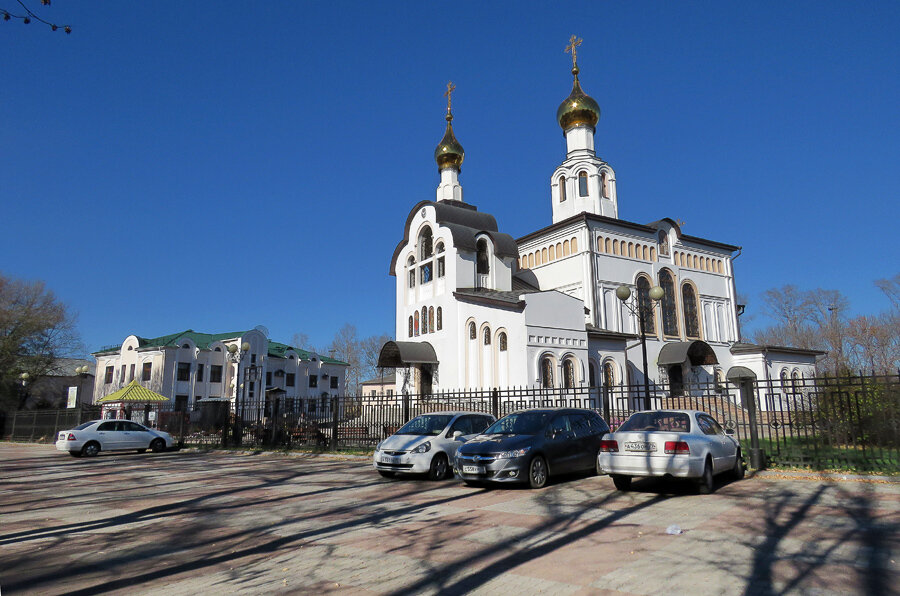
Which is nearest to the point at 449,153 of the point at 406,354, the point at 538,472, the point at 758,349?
the point at 406,354

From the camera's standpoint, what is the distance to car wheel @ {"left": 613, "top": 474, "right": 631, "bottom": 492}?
966cm

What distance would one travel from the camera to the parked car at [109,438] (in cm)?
1992

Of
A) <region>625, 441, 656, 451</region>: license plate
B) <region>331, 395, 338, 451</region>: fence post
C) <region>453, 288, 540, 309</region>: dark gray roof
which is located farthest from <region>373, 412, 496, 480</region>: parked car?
<region>453, 288, 540, 309</region>: dark gray roof

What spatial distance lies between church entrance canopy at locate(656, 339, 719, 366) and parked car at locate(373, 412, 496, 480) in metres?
23.0

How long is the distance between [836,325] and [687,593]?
171 feet

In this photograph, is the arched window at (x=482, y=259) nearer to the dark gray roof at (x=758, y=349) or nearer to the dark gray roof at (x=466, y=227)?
the dark gray roof at (x=466, y=227)

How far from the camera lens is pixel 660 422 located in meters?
9.62

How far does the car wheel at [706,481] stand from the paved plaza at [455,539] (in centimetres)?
31

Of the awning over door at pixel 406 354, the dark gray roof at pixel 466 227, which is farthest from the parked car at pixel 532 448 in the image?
the dark gray roof at pixel 466 227

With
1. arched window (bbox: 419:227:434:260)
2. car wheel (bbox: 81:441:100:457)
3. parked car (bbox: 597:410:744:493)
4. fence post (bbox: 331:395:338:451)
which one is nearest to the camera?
parked car (bbox: 597:410:744:493)

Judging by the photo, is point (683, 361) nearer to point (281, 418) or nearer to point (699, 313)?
point (699, 313)

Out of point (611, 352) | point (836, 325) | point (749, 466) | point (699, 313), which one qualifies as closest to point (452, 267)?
point (611, 352)

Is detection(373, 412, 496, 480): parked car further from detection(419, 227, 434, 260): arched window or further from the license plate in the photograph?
detection(419, 227, 434, 260): arched window

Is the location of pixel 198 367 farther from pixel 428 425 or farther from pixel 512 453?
pixel 512 453
